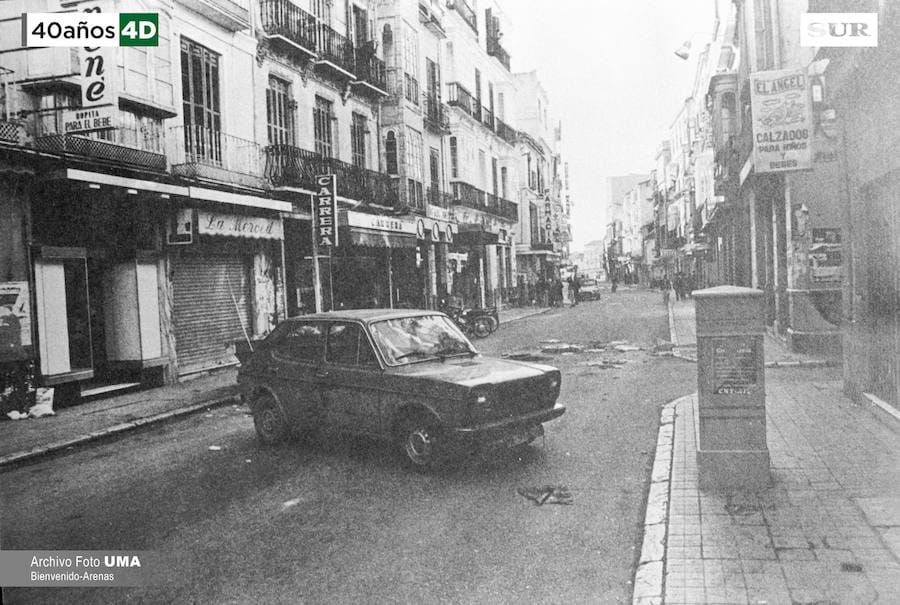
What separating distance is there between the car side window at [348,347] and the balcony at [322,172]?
378 inches

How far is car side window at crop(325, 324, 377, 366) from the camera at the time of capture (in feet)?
22.0

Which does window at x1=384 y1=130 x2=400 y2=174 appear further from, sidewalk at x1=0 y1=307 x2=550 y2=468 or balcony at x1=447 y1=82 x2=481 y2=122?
sidewalk at x1=0 y1=307 x2=550 y2=468

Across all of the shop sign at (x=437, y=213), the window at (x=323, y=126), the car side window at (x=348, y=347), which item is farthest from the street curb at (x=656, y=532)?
the shop sign at (x=437, y=213)

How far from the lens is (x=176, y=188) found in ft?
39.0

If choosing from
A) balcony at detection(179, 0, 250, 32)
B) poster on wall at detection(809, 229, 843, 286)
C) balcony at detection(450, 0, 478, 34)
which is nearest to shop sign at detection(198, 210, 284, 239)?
balcony at detection(179, 0, 250, 32)

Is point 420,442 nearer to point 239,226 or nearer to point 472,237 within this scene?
point 239,226

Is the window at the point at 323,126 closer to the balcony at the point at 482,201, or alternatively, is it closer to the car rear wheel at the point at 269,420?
the balcony at the point at 482,201

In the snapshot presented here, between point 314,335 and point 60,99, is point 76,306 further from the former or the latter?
point 314,335

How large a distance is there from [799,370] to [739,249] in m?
13.8

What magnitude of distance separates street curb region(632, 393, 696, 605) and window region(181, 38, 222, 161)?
10.4m

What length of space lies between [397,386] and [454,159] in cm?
2446

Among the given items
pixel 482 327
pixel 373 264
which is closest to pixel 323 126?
pixel 373 264

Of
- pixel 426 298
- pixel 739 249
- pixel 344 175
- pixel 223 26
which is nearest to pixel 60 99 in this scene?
pixel 223 26

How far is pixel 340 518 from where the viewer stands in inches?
199
